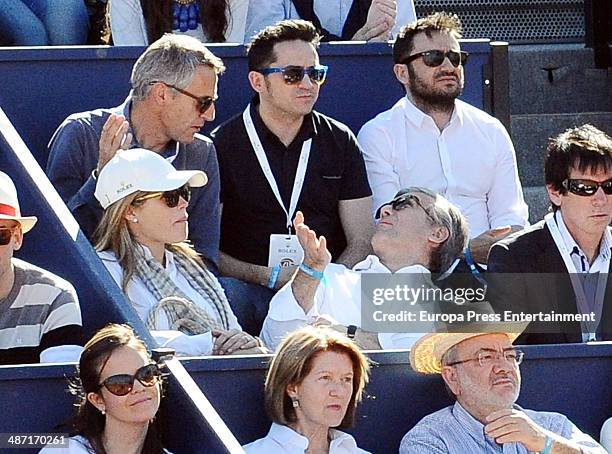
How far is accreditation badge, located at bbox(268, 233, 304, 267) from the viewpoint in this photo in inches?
256

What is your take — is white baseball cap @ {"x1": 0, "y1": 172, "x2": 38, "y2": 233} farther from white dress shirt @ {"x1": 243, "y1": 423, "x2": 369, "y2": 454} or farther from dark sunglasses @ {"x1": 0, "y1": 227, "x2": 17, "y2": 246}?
white dress shirt @ {"x1": 243, "y1": 423, "x2": 369, "y2": 454}

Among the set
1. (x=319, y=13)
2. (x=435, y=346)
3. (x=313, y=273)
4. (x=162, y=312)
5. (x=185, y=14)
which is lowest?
(x=435, y=346)

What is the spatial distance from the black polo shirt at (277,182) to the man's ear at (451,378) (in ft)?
4.53

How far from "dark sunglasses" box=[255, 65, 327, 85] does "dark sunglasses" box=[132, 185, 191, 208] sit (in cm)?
104

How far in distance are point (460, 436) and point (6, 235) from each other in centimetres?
146

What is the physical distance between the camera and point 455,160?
6.96 m

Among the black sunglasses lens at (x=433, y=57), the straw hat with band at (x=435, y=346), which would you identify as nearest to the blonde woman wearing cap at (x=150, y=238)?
the straw hat with band at (x=435, y=346)

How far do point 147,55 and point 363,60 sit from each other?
123 centimetres

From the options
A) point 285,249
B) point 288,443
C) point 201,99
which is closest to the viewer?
point 288,443

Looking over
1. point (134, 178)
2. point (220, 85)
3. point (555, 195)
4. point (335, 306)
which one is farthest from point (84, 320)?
point (220, 85)

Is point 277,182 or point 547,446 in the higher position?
point 277,182

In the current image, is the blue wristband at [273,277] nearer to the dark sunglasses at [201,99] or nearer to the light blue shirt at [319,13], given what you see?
the dark sunglasses at [201,99]

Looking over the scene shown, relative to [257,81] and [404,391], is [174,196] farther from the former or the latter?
[257,81]

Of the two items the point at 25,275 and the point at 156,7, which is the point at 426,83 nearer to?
the point at 156,7
